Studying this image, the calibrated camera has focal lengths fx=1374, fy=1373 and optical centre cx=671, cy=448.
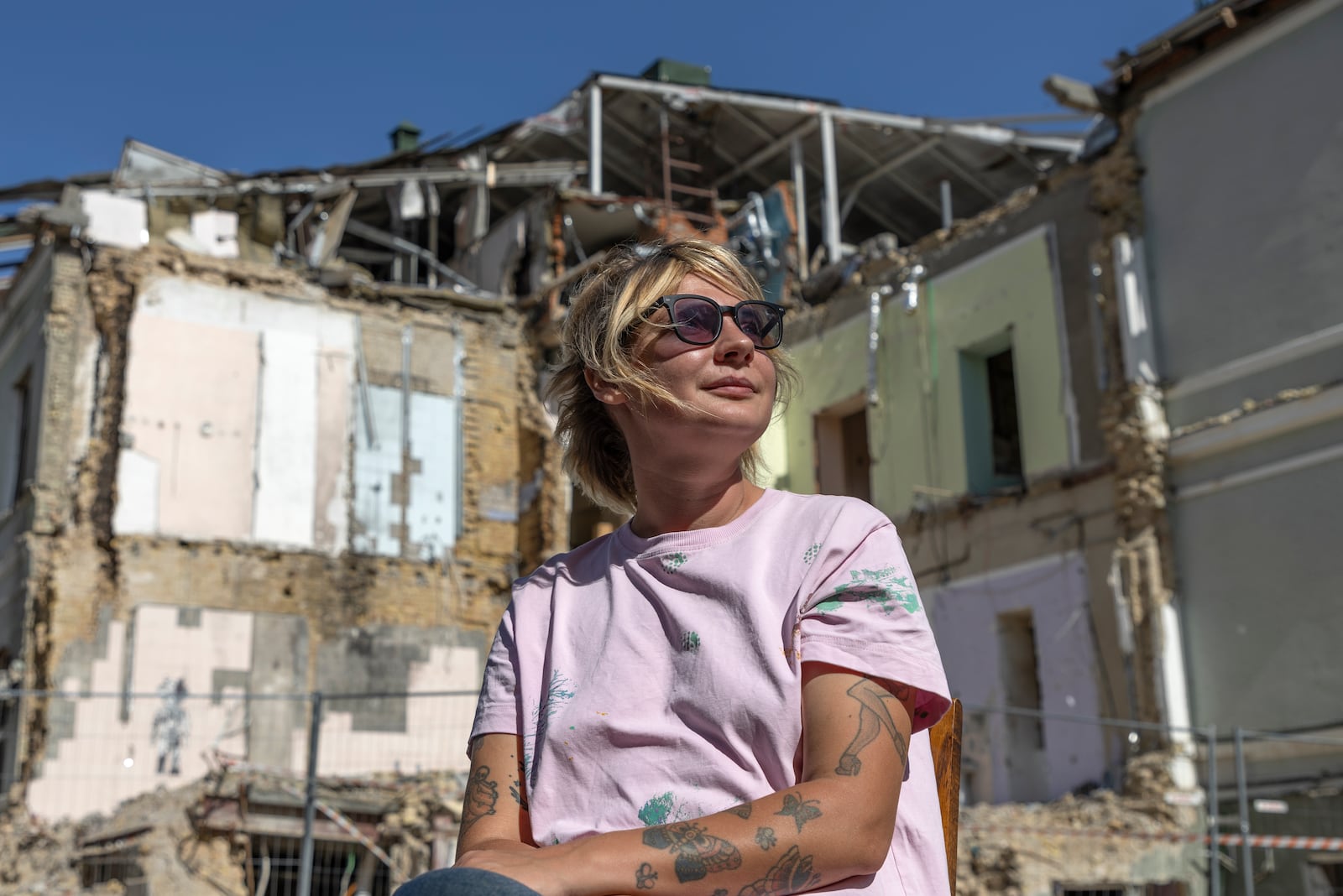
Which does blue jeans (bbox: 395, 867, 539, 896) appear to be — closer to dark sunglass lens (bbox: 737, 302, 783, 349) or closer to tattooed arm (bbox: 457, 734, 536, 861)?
tattooed arm (bbox: 457, 734, 536, 861)

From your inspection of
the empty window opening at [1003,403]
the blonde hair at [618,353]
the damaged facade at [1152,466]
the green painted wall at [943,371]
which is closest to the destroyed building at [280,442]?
the green painted wall at [943,371]

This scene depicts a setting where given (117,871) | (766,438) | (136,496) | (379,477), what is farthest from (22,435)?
(766,438)

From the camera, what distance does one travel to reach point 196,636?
57.9 ft

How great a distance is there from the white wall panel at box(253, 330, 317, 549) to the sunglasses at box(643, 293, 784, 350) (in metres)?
17.0

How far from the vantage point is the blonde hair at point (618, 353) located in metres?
2.59

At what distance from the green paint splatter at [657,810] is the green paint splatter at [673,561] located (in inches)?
17.4

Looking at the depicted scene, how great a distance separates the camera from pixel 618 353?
259cm

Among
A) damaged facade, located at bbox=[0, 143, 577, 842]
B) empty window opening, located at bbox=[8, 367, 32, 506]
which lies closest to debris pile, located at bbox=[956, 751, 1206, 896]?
damaged facade, located at bbox=[0, 143, 577, 842]

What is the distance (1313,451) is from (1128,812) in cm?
379

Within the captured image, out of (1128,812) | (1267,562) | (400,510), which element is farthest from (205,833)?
(1267,562)

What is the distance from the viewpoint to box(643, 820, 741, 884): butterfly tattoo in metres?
2.01

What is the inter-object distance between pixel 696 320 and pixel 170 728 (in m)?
16.3

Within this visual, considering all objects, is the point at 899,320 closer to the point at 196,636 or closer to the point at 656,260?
the point at 196,636

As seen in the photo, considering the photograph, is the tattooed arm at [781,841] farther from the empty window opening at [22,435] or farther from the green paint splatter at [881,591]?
the empty window opening at [22,435]
